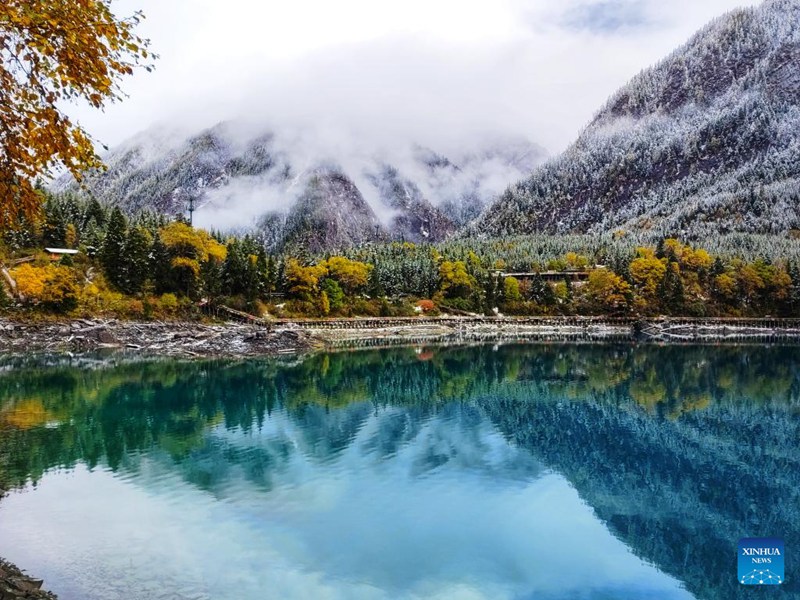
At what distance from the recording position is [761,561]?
20188 millimetres

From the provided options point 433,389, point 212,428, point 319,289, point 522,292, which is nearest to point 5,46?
point 212,428

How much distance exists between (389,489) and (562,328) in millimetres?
94840

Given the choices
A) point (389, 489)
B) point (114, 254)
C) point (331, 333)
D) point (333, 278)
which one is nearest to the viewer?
point (389, 489)

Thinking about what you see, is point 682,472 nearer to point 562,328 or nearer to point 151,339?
point 151,339

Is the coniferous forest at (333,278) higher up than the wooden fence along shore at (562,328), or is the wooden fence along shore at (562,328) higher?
the coniferous forest at (333,278)

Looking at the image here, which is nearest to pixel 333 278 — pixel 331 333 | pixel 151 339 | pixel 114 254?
pixel 331 333

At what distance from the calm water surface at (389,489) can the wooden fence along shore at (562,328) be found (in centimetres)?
4911

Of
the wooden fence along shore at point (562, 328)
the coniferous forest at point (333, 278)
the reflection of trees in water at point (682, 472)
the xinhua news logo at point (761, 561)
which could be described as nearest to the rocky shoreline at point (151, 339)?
the coniferous forest at point (333, 278)

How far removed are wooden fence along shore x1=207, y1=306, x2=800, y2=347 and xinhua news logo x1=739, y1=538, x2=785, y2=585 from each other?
7683cm

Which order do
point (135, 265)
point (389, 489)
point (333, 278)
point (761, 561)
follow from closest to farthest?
point (761, 561) → point (389, 489) → point (135, 265) → point (333, 278)

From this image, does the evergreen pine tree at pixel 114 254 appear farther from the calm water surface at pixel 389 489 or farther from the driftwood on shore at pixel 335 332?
the calm water surface at pixel 389 489

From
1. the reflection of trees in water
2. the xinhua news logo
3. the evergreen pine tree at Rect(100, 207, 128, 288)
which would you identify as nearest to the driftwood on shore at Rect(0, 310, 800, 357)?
the evergreen pine tree at Rect(100, 207, 128, 288)

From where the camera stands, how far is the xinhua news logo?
1898 cm

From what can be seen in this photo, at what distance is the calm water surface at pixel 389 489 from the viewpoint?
61.9 ft
